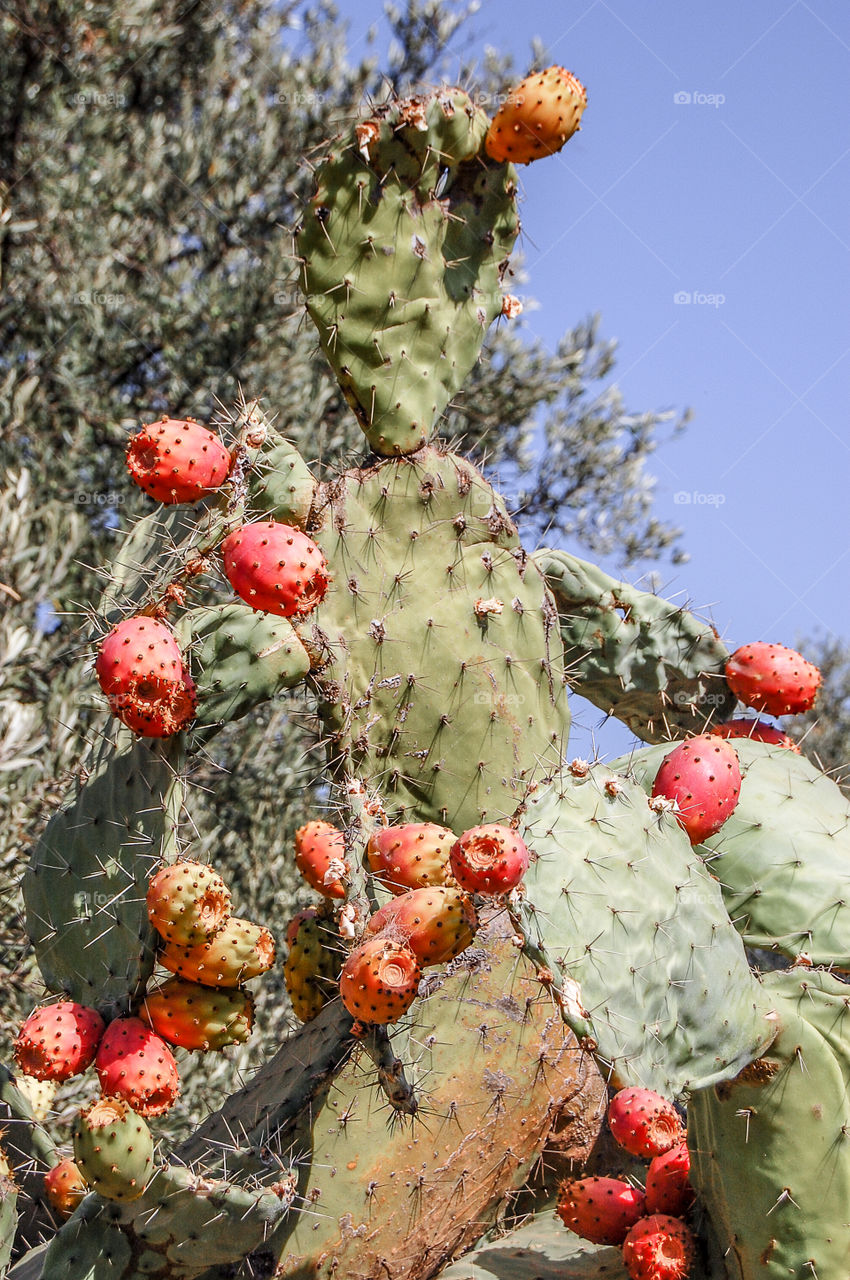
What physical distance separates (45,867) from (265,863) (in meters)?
3.68

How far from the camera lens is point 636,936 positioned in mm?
1996

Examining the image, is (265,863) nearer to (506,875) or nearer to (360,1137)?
(360,1137)

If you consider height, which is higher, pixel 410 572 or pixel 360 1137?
pixel 410 572

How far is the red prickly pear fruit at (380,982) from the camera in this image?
1.94 meters

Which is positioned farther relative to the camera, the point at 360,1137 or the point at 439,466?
the point at 439,466

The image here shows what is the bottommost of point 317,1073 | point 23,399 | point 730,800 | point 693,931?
point 23,399

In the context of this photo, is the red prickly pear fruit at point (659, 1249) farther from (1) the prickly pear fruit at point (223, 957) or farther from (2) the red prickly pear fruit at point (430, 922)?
(1) the prickly pear fruit at point (223, 957)

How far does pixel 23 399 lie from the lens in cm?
570

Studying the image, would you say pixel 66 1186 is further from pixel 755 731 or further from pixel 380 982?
pixel 755 731

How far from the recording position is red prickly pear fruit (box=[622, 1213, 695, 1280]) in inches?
86.0

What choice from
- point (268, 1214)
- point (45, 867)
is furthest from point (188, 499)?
point (268, 1214)

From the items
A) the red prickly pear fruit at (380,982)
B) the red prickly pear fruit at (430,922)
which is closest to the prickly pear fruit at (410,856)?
the red prickly pear fruit at (430,922)

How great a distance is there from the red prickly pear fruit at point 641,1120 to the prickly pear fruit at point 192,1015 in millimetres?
695

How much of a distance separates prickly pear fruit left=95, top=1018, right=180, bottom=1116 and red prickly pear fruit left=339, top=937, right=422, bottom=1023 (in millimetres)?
446
